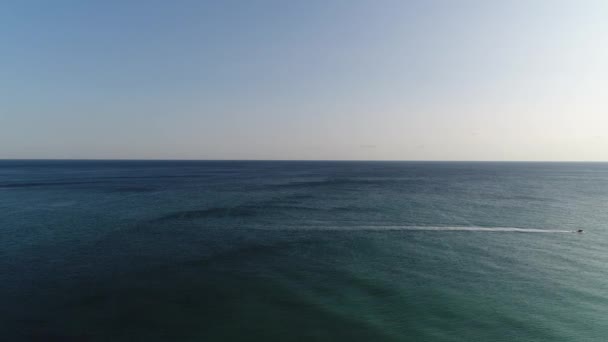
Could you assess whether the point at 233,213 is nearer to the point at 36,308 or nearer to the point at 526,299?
the point at 36,308

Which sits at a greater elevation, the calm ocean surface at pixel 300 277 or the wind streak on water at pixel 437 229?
the wind streak on water at pixel 437 229

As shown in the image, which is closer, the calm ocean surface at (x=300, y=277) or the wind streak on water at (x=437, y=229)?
the calm ocean surface at (x=300, y=277)

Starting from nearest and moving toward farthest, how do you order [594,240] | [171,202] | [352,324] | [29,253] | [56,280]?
1. [352,324]
2. [56,280]
3. [29,253]
4. [594,240]
5. [171,202]

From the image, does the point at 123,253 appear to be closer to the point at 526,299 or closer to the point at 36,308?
the point at 36,308

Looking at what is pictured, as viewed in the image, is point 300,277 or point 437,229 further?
point 437,229

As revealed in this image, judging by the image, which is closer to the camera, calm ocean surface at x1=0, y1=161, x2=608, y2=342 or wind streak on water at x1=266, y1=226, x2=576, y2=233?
calm ocean surface at x1=0, y1=161, x2=608, y2=342

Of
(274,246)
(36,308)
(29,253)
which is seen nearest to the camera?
(36,308)

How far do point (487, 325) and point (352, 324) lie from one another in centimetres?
879

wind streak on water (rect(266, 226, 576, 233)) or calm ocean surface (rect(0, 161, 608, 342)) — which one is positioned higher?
wind streak on water (rect(266, 226, 576, 233))

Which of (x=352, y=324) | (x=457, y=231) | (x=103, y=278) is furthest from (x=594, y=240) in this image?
(x=103, y=278)

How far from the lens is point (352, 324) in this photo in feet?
66.3

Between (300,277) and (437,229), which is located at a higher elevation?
(437,229)

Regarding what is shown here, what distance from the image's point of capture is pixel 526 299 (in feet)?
78.9

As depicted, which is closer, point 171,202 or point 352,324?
point 352,324
